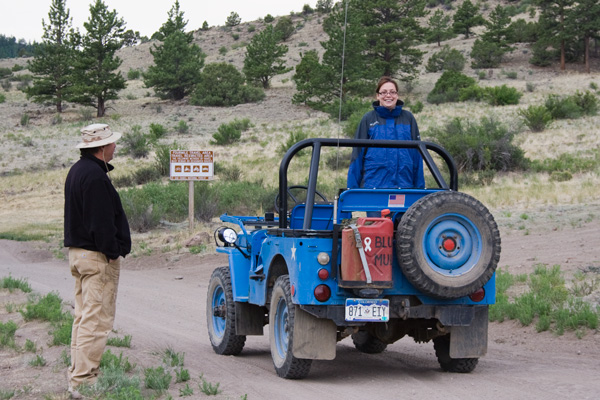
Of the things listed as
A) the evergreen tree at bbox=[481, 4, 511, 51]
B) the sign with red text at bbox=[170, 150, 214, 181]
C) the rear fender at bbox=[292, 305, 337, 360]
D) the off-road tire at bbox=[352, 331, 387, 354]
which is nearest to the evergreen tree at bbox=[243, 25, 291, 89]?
the evergreen tree at bbox=[481, 4, 511, 51]

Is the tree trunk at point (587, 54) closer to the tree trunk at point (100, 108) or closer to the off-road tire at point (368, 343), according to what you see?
the tree trunk at point (100, 108)

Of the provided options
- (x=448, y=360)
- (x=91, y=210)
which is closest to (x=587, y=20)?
(x=448, y=360)

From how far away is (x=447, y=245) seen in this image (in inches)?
256

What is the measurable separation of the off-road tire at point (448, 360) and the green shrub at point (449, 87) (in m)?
51.9

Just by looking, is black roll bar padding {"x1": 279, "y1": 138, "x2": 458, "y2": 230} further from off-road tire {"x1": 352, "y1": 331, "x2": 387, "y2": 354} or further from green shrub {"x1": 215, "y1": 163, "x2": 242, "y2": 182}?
green shrub {"x1": 215, "y1": 163, "x2": 242, "y2": 182}

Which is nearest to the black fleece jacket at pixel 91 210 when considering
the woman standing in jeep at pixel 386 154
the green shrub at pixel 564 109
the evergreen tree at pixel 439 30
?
the woman standing in jeep at pixel 386 154

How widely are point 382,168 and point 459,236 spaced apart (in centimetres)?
151

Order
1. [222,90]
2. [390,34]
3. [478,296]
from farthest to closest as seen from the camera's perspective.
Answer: [222,90]
[390,34]
[478,296]

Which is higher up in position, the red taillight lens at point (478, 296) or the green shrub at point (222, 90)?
the green shrub at point (222, 90)

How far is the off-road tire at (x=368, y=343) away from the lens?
8.74 meters

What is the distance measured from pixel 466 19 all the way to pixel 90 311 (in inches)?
3404

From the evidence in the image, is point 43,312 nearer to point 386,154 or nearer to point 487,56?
point 386,154

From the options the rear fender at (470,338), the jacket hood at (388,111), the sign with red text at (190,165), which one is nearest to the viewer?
the rear fender at (470,338)

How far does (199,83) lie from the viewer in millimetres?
67750
